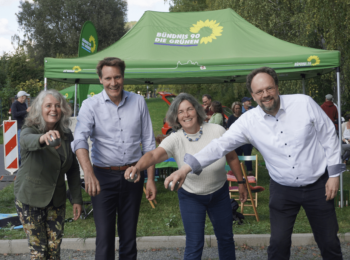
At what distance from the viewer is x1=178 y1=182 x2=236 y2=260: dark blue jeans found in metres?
3.02

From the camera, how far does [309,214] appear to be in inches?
110

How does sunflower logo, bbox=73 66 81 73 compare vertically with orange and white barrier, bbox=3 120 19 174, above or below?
above

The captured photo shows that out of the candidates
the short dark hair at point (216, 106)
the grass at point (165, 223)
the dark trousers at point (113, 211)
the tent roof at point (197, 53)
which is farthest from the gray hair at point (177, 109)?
the short dark hair at point (216, 106)

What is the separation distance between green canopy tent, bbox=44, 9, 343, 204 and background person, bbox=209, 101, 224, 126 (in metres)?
1.65

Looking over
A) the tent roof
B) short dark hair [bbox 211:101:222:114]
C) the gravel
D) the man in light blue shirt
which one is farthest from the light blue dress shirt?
short dark hair [bbox 211:101:222:114]

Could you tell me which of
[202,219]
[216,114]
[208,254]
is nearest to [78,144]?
[202,219]

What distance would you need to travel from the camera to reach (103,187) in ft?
10.1

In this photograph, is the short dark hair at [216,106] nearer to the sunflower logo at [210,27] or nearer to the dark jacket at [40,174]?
the sunflower logo at [210,27]

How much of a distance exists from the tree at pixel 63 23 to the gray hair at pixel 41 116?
3900 cm

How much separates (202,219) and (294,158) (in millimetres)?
919

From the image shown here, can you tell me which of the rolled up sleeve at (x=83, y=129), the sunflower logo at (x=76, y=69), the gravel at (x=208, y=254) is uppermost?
the sunflower logo at (x=76, y=69)

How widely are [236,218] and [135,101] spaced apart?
113 inches

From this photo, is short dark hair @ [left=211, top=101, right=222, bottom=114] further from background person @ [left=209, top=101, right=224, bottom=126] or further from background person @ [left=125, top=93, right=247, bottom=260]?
background person @ [left=125, top=93, right=247, bottom=260]

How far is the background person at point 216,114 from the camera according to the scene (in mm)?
8164
